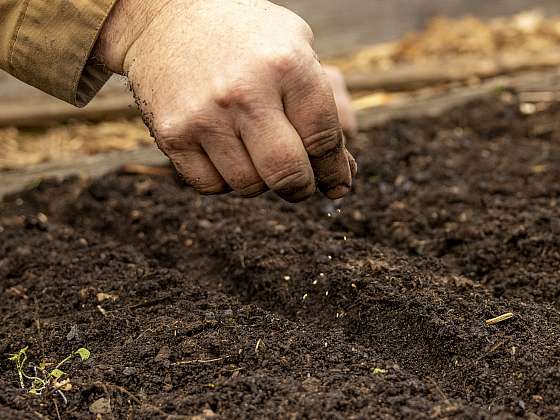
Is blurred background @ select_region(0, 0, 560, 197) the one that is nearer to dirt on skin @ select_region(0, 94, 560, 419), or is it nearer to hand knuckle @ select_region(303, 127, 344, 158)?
dirt on skin @ select_region(0, 94, 560, 419)

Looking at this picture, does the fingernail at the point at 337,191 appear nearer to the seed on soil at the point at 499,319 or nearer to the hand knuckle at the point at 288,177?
the hand knuckle at the point at 288,177

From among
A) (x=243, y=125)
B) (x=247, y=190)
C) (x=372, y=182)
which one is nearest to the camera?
(x=243, y=125)

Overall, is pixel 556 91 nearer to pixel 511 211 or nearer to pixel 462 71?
pixel 462 71

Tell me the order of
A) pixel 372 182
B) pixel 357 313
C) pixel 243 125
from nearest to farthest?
pixel 243 125, pixel 357 313, pixel 372 182

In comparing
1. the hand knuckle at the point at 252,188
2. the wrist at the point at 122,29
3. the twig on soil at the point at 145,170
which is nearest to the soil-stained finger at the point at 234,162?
the hand knuckle at the point at 252,188

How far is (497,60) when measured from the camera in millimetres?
3729

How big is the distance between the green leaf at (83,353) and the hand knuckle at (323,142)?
2.08ft

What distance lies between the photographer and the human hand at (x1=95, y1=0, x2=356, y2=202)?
147 cm

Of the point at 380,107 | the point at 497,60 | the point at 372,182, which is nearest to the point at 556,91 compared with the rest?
the point at 497,60

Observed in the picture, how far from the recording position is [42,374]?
1.69m

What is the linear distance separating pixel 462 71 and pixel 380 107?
0.55 m

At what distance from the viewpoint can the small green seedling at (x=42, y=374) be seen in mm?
1617

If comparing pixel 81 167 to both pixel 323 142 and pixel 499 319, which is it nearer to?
pixel 323 142

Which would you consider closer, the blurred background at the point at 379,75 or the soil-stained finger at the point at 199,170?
the soil-stained finger at the point at 199,170
